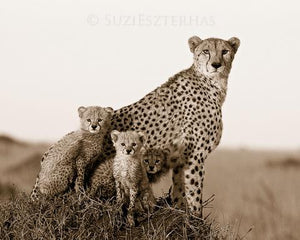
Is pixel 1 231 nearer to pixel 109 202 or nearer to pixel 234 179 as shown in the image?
pixel 109 202

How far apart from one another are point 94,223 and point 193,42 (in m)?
1.50

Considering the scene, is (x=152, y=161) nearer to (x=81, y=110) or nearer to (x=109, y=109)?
(x=109, y=109)

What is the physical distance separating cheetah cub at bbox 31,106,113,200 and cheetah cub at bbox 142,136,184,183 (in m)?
0.32

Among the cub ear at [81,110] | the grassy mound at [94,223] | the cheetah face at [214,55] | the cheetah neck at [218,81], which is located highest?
the cheetah face at [214,55]

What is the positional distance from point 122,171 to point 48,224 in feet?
1.74

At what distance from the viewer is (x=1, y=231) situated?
404cm

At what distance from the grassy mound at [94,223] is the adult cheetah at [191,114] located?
14.0 inches

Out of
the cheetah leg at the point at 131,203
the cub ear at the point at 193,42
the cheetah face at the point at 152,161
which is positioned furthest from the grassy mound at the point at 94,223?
the cub ear at the point at 193,42

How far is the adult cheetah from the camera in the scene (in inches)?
170

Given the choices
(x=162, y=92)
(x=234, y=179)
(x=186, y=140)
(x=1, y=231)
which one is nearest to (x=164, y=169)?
(x=186, y=140)

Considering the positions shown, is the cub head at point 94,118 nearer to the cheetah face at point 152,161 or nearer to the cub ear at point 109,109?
the cub ear at point 109,109

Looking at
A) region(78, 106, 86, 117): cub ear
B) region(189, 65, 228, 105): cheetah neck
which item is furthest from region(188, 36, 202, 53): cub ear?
region(78, 106, 86, 117): cub ear

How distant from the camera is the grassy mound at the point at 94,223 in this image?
12.4 feet

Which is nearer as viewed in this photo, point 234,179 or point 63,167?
point 63,167
